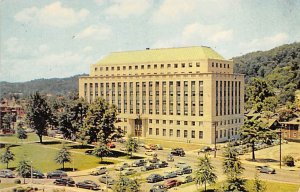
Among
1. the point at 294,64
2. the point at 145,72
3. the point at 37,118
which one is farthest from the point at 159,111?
the point at 294,64

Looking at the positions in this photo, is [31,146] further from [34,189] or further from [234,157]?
[234,157]

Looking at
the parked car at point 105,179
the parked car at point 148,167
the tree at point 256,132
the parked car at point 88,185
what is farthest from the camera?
the tree at point 256,132

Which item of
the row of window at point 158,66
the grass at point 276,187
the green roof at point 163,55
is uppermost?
the green roof at point 163,55

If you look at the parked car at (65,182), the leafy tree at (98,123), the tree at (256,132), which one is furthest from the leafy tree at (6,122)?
the tree at (256,132)

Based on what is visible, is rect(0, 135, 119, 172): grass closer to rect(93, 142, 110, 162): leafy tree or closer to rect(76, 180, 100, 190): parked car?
rect(93, 142, 110, 162): leafy tree

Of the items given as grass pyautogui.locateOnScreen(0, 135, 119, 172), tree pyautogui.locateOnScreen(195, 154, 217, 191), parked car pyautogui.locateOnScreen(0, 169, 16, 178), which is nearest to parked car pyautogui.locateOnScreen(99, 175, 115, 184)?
grass pyautogui.locateOnScreen(0, 135, 119, 172)

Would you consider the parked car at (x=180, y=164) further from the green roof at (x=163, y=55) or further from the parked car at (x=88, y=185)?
the green roof at (x=163, y=55)
